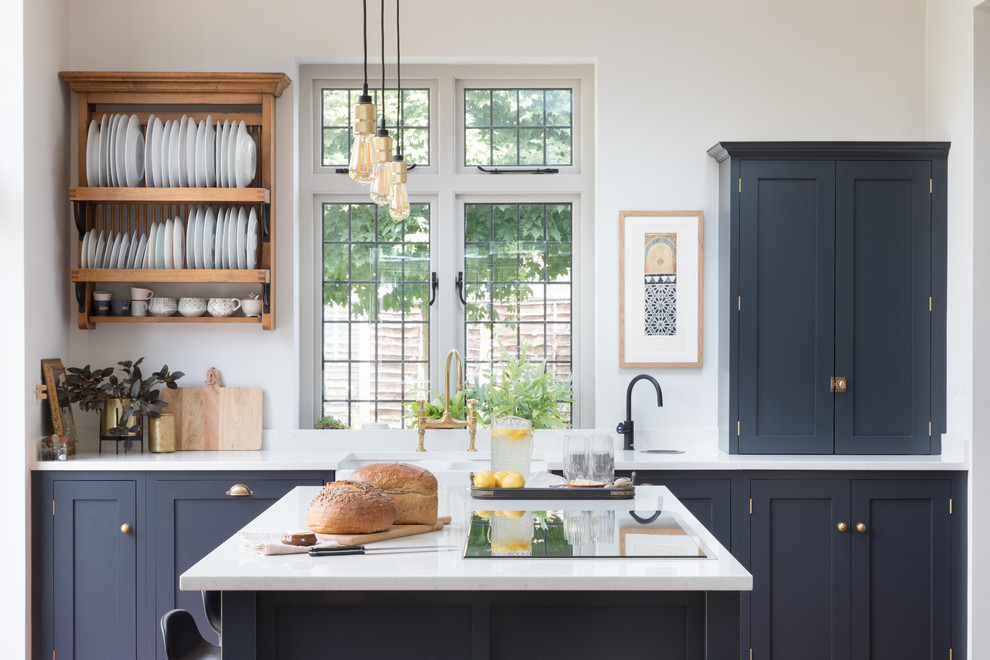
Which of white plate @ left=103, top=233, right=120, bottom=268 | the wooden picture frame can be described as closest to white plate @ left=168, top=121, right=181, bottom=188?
white plate @ left=103, top=233, right=120, bottom=268

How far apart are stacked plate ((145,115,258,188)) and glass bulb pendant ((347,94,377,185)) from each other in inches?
83.2

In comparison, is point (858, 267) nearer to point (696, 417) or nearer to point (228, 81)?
point (696, 417)

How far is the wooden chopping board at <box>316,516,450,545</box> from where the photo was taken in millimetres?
2135

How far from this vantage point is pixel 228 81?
4.10 meters

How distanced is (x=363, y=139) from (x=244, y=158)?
2.16 m

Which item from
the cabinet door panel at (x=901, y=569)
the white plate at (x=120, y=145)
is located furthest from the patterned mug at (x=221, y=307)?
the cabinet door panel at (x=901, y=569)

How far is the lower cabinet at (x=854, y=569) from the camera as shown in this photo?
3758mm

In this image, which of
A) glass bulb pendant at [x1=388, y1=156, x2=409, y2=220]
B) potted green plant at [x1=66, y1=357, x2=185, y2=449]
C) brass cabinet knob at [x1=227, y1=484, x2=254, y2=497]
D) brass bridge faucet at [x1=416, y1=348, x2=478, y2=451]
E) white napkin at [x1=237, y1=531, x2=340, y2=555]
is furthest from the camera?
brass bridge faucet at [x1=416, y1=348, x2=478, y2=451]

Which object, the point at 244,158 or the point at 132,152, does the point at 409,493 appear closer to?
the point at 244,158

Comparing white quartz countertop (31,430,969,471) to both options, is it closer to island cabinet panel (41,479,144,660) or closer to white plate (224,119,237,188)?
island cabinet panel (41,479,144,660)

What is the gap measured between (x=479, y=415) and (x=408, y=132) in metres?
1.47

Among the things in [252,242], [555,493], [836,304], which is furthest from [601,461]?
[252,242]

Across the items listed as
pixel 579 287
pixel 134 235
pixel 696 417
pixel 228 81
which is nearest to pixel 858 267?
pixel 696 417

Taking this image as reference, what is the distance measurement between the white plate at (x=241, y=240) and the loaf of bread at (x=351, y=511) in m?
2.19
